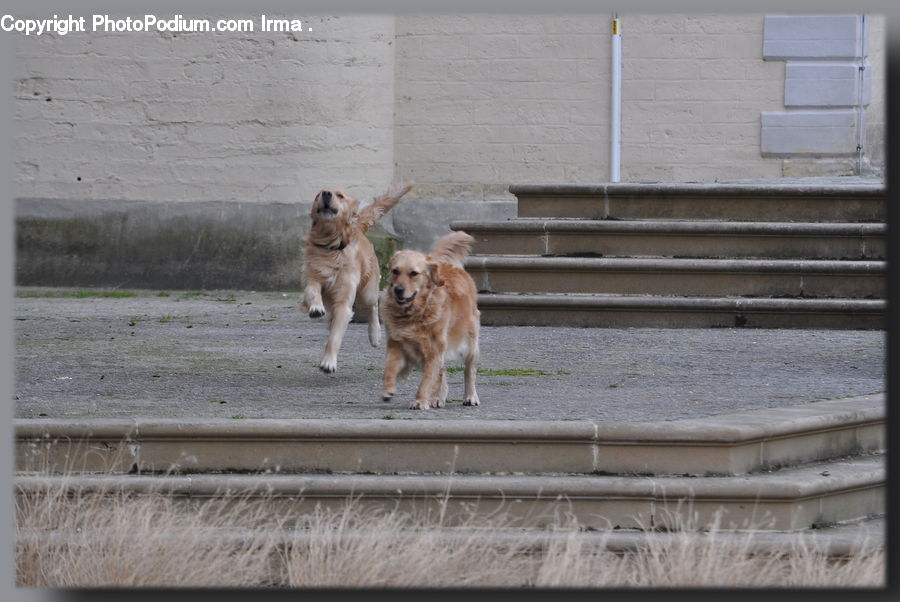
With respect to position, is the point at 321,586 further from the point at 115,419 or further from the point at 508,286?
the point at 508,286

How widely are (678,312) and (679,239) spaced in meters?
0.72

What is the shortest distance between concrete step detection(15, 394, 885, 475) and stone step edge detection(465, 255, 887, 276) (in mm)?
4521

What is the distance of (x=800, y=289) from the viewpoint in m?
9.30

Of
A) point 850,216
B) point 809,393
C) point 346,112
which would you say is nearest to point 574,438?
point 809,393

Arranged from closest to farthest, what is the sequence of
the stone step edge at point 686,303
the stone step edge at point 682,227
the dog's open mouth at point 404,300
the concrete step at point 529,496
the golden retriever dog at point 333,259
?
1. the concrete step at point 529,496
2. the dog's open mouth at point 404,300
3. the golden retriever dog at point 333,259
4. the stone step edge at point 686,303
5. the stone step edge at point 682,227

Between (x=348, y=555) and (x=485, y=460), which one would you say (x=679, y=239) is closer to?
(x=485, y=460)

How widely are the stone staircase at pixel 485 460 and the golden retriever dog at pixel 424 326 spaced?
91 cm

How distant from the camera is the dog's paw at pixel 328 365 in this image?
6660 mm

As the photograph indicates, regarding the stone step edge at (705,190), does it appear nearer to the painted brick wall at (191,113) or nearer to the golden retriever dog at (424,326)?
the painted brick wall at (191,113)

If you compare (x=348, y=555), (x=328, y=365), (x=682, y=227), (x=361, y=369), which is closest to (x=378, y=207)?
(x=361, y=369)

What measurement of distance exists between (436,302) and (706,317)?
3.77 m

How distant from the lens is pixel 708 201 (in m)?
9.93

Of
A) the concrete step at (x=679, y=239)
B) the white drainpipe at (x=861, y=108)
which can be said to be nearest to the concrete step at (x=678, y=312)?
the concrete step at (x=679, y=239)

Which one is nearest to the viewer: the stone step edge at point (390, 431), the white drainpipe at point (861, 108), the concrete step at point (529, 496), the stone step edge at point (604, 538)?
the stone step edge at point (604, 538)
